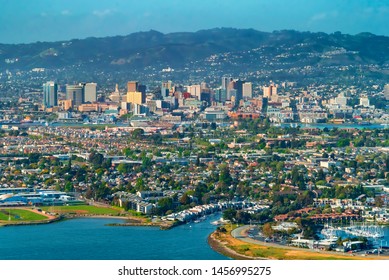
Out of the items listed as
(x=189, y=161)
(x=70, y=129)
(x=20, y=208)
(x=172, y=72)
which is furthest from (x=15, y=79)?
(x=20, y=208)

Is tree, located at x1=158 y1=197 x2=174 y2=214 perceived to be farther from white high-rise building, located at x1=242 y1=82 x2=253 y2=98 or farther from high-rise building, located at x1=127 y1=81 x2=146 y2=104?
white high-rise building, located at x1=242 y1=82 x2=253 y2=98

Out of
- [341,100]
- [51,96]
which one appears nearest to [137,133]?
[51,96]

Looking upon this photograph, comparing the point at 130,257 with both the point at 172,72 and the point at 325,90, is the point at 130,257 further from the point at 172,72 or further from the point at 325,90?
the point at 172,72

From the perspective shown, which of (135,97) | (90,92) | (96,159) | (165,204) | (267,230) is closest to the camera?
(267,230)

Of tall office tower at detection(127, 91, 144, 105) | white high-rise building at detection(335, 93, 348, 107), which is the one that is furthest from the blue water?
white high-rise building at detection(335, 93, 348, 107)

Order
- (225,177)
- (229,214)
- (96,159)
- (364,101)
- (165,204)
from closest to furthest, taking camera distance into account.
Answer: (229,214), (165,204), (225,177), (96,159), (364,101)

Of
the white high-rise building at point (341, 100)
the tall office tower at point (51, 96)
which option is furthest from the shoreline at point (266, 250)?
the tall office tower at point (51, 96)

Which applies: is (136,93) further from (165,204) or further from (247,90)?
(165,204)

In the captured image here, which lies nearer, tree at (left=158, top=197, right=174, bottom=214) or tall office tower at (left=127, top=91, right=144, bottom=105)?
tree at (left=158, top=197, right=174, bottom=214)
